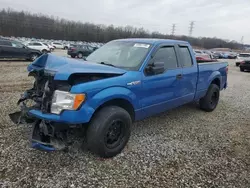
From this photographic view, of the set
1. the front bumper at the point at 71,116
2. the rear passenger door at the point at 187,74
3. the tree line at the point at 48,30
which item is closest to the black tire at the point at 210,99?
the rear passenger door at the point at 187,74

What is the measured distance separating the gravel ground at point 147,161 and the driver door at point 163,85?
63 centimetres

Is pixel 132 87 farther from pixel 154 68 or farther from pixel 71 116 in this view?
pixel 71 116

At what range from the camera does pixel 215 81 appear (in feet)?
19.9

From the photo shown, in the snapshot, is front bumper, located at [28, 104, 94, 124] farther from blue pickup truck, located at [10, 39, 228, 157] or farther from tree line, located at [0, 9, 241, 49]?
tree line, located at [0, 9, 241, 49]

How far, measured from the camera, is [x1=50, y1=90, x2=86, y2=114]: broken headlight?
8.96 feet

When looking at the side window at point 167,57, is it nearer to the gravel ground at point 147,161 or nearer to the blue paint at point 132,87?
the blue paint at point 132,87

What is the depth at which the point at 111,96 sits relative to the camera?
3.06 meters

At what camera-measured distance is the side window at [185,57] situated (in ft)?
15.3

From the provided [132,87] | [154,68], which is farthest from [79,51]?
[132,87]

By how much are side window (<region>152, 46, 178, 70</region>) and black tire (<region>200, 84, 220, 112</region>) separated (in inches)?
74.4

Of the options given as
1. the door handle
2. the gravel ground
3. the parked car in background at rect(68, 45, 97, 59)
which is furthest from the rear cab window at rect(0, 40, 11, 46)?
the door handle

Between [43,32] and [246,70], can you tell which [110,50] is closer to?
[246,70]

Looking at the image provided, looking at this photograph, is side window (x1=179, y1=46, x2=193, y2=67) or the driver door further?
side window (x1=179, y1=46, x2=193, y2=67)

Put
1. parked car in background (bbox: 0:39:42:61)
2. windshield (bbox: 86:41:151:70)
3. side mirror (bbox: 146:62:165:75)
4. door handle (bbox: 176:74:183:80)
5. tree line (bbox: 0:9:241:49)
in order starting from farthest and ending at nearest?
tree line (bbox: 0:9:241:49) < parked car in background (bbox: 0:39:42:61) < door handle (bbox: 176:74:183:80) < windshield (bbox: 86:41:151:70) < side mirror (bbox: 146:62:165:75)
